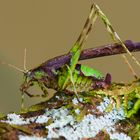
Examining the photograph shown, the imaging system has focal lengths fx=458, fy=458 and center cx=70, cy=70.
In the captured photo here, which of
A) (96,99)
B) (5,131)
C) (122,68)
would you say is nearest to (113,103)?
(96,99)

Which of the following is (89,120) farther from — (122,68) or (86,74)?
(122,68)

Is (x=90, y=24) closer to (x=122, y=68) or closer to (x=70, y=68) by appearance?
(x=70, y=68)

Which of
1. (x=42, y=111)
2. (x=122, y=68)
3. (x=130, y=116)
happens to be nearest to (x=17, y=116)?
(x=42, y=111)

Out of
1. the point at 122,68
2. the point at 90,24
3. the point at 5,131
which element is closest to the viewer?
the point at 5,131

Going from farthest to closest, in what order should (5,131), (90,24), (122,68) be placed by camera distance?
(122,68) < (90,24) < (5,131)

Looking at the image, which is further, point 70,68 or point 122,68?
point 122,68

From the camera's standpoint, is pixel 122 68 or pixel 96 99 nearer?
pixel 96 99

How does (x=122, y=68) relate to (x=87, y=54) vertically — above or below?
below

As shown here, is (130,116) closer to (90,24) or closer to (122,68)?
(90,24)

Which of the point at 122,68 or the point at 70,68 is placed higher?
the point at 70,68
